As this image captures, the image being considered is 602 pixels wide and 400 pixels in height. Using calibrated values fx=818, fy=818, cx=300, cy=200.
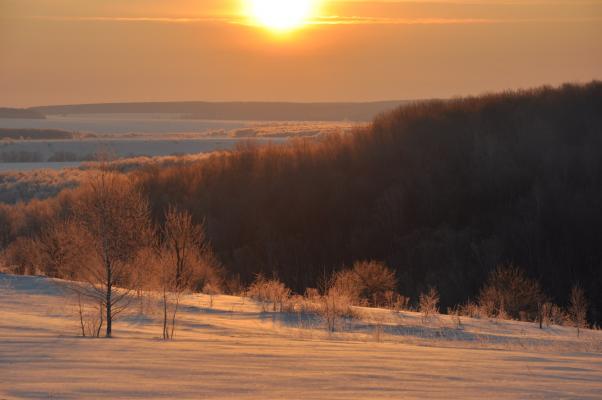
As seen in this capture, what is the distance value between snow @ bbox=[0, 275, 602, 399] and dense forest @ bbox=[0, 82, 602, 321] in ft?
52.5

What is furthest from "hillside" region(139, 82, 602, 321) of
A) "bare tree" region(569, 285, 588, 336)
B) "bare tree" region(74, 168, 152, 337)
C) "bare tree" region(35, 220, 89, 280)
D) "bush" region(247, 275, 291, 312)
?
"bare tree" region(74, 168, 152, 337)

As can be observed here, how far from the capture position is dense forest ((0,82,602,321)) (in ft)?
106

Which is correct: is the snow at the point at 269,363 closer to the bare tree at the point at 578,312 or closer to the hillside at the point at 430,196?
the bare tree at the point at 578,312

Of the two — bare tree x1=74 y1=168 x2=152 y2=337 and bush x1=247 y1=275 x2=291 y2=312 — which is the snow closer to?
bare tree x1=74 y1=168 x2=152 y2=337

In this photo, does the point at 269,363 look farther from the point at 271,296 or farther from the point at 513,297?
the point at 513,297

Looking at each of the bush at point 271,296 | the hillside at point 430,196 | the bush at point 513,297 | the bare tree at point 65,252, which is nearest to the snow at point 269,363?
the bare tree at point 65,252

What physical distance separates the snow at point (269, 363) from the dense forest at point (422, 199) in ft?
52.5

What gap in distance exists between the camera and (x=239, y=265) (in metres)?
34.7

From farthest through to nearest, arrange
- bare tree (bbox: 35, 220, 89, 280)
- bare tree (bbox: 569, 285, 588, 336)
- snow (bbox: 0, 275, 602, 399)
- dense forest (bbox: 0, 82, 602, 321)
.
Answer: dense forest (bbox: 0, 82, 602, 321) → bare tree (bbox: 569, 285, 588, 336) → bare tree (bbox: 35, 220, 89, 280) → snow (bbox: 0, 275, 602, 399)

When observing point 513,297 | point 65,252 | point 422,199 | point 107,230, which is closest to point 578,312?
point 513,297

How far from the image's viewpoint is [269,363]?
28.5 feet

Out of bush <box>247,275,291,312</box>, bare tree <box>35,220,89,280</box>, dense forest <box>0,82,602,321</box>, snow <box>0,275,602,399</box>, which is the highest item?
dense forest <box>0,82,602,321</box>

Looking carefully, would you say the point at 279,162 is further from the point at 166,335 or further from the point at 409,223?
the point at 166,335

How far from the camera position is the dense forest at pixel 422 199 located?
32.4 m
